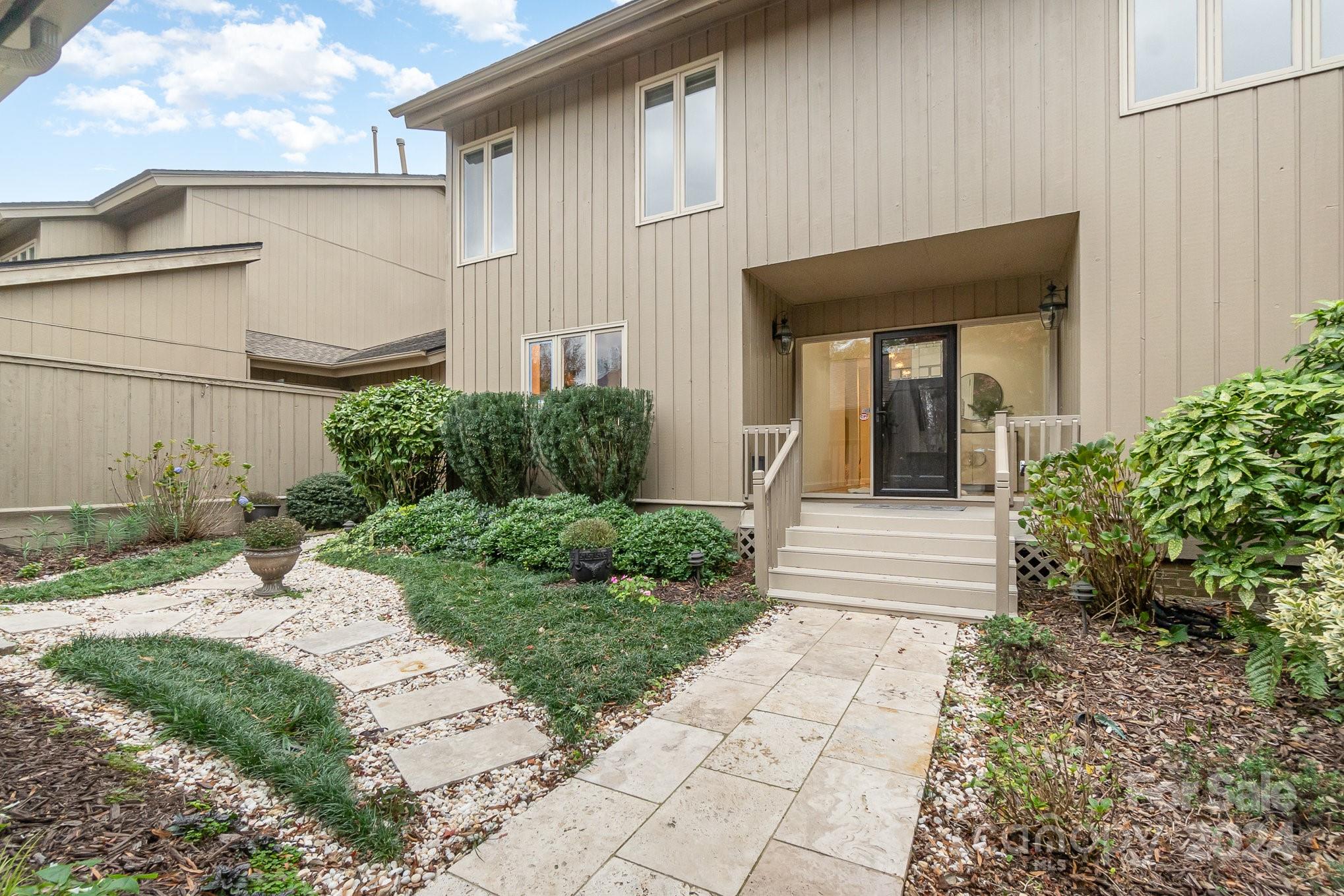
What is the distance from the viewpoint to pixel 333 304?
11805mm

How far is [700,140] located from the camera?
6129 millimetres

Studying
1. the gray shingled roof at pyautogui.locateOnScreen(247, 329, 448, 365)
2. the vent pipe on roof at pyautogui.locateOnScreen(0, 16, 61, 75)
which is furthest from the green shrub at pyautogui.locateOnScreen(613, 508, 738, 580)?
the gray shingled roof at pyautogui.locateOnScreen(247, 329, 448, 365)

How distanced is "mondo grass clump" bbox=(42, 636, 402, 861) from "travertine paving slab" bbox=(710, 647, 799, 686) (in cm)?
182

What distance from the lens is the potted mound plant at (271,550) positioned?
4605 millimetres

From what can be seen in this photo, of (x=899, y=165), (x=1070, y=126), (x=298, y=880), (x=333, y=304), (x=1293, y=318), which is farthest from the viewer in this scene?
(x=333, y=304)

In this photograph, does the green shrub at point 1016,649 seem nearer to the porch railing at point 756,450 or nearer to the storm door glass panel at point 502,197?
the porch railing at point 756,450

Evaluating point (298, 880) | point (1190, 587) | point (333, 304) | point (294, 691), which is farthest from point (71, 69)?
point (333, 304)

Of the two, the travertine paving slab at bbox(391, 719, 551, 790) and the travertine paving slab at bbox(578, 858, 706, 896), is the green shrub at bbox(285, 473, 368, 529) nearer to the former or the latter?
the travertine paving slab at bbox(391, 719, 551, 790)

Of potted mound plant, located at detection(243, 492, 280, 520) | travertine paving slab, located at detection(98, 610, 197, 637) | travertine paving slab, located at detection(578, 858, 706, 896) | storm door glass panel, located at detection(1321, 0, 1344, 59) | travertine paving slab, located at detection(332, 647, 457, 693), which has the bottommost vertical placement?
travertine paving slab, located at detection(332, 647, 457, 693)

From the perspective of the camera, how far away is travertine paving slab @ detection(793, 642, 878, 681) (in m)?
3.24

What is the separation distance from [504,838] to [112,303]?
1040 centimetres

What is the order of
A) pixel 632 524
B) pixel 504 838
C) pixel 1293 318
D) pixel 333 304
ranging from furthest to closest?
pixel 333 304 → pixel 632 524 → pixel 1293 318 → pixel 504 838

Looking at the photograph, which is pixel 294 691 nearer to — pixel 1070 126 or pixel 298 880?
pixel 298 880

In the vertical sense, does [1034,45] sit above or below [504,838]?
above
